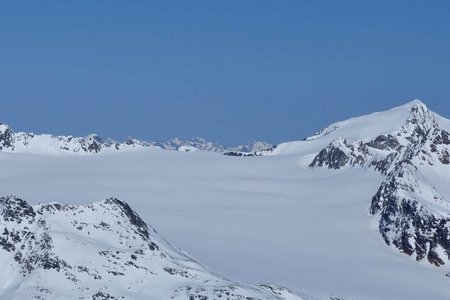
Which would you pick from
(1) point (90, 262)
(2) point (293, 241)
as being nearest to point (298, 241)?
(2) point (293, 241)

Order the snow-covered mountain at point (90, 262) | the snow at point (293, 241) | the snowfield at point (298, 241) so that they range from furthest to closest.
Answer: the snow at point (293, 241)
the snowfield at point (298, 241)
the snow-covered mountain at point (90, 262)

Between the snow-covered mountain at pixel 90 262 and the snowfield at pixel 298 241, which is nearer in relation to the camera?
the snow-covered mountain at pixel 90 262

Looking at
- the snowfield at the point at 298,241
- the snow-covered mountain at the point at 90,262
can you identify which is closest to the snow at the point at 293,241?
the snowfield at the point at 298,241

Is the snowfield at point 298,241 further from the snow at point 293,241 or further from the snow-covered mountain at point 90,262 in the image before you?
the snow-covered mountain at point 90,262

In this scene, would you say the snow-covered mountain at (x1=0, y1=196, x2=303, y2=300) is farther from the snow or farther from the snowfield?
the snow

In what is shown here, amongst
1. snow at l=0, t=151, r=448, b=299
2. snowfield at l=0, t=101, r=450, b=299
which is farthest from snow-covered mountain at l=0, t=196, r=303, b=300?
snow at l=0, t=151, r=448, b=299

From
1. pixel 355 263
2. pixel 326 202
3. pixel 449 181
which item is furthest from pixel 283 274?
pixel 449 181

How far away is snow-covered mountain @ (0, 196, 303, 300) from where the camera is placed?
309ft

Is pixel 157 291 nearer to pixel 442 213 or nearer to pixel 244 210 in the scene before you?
pixel 442 213

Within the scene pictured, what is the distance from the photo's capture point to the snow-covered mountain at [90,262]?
309 feet

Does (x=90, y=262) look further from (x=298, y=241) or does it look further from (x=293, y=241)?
(x=298, y=241)

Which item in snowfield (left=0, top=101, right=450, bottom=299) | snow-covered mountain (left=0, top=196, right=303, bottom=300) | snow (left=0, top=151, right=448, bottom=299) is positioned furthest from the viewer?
snow (left=0, top=151, right=448, bottom=299)

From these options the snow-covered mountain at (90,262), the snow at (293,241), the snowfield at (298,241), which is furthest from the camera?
the snow at (293,241)

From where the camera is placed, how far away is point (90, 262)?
97938 millimetres
